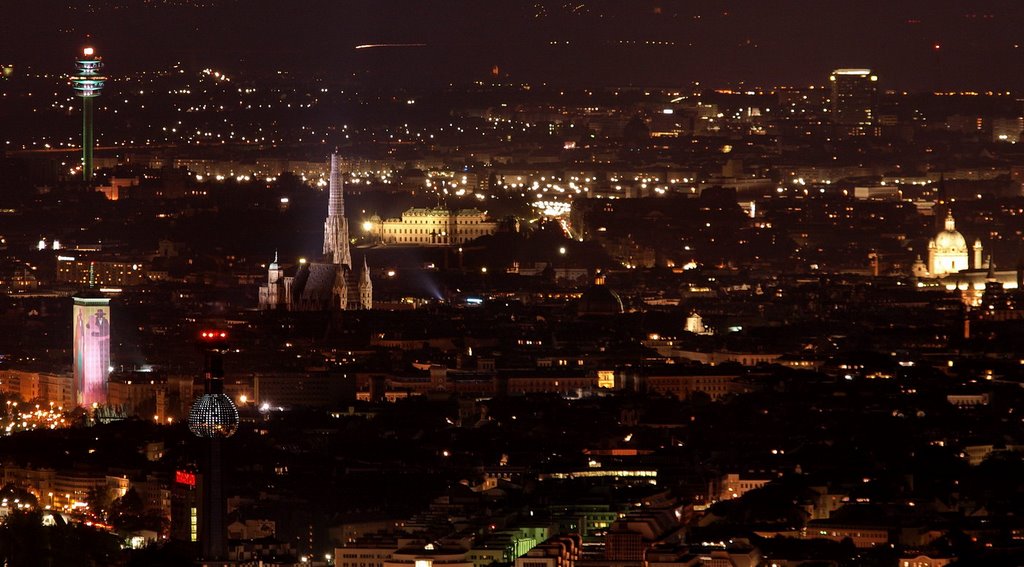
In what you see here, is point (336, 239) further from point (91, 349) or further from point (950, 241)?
point (950, 241)

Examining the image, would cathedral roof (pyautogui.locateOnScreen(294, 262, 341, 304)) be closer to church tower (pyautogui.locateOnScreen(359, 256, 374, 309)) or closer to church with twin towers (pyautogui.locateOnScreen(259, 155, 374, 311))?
church with twin towers (pyautogui.locateOnScreen(259, 155, 374, 311))

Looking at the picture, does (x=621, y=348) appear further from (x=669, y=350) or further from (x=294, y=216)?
(x=294, y=216)

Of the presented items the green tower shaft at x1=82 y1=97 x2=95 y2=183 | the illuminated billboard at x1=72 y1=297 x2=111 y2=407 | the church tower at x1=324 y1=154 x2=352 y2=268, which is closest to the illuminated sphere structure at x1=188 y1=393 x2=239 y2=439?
the illuminated billboard at x1=72 y1=297 x2=111 y2=407

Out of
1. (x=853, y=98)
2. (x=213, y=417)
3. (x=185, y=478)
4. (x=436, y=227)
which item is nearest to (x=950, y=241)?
(x=436, y=227)

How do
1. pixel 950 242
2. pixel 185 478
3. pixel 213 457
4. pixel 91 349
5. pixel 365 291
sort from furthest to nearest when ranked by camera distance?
pixel 950 242 → pixel 365 291 → pixel 91 349 → pixel 185 478 → pixel 213 457

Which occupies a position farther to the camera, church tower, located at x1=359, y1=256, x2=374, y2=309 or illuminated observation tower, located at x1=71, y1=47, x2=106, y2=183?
illuminated observation tower, located at x1=71, y1=47, x2=106, y2=183

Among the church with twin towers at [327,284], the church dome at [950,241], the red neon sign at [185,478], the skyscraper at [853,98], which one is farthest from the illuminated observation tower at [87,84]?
the red neon sign at [185,478]
